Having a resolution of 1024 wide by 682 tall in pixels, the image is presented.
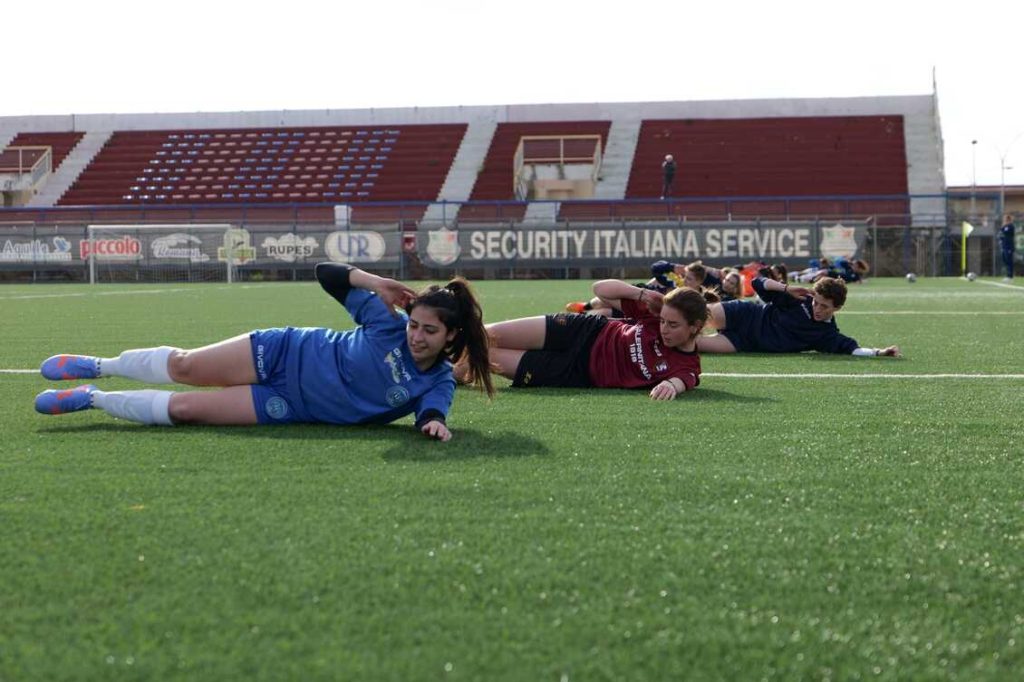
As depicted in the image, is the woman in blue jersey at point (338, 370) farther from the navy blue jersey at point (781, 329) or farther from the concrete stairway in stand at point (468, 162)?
the concrete stairway in stand at point (468, 162)

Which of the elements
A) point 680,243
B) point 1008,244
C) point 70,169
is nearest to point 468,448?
point 680,243

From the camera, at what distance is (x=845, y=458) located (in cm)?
426

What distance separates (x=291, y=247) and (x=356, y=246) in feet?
6.22

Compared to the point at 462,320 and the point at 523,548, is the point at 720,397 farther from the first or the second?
the point at 523,548

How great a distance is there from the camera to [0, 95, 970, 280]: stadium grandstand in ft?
109

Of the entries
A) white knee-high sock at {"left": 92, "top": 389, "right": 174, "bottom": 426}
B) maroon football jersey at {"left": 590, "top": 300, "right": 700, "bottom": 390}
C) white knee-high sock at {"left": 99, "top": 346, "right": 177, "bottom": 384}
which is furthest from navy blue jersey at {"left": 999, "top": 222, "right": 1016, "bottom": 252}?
white knee-high sock at {"left": 92, "top": 389, "right": 174, "bottom": 426}

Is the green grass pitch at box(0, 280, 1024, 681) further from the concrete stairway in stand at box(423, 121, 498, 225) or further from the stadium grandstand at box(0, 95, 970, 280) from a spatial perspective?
the concrete stairway in stand at box(423, 121, 498, 225)

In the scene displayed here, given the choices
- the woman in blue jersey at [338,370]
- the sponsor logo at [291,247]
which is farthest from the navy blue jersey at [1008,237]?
the woman in blue jersey at [338,370]

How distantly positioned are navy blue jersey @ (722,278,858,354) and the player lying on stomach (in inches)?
110

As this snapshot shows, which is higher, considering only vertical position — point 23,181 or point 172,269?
point 23,181

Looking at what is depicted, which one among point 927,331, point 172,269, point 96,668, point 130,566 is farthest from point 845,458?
point 172,269

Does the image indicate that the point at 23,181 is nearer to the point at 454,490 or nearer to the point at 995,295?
the point at 995,295

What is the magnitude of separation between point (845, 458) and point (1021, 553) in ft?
4.37

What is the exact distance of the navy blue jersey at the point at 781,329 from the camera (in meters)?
9.38
